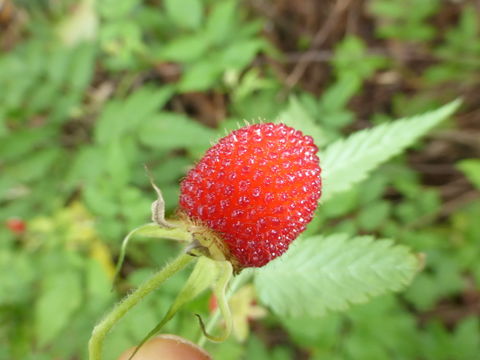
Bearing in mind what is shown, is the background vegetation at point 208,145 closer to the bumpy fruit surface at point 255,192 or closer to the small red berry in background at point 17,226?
the small red berry in background at point 17,226

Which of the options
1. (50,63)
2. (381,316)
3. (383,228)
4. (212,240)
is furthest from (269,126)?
(50,63)

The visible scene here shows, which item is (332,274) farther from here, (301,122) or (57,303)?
(57,303)

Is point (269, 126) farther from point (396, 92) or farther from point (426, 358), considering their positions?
point (396, 92)

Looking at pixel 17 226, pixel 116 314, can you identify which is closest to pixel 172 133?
pixel 17 226

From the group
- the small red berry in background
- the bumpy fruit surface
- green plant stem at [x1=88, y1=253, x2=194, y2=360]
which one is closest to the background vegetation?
the small red berry in background

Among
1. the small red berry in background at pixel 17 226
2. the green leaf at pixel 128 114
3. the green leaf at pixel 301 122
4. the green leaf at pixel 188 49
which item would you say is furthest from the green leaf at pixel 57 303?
the green leaf at pixel 301 122
